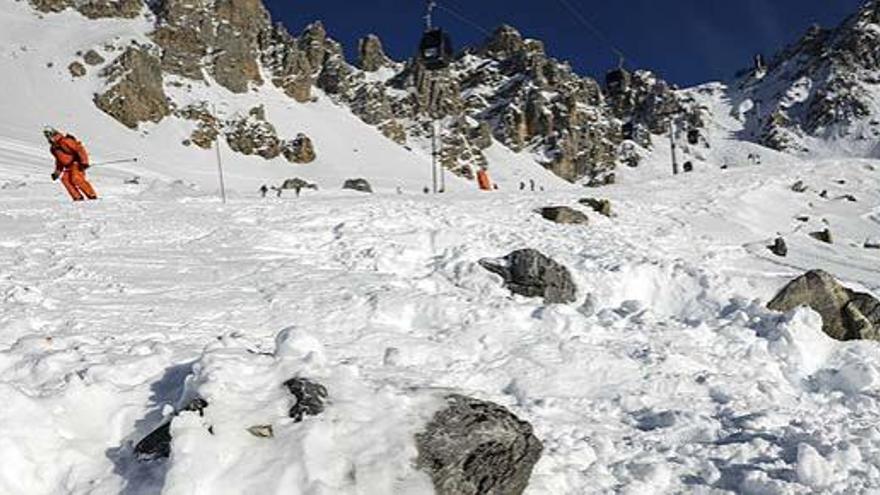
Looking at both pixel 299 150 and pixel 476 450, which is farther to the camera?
pixel 299 150

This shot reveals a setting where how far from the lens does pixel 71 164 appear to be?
714 inches

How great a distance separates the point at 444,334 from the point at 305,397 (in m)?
4.07

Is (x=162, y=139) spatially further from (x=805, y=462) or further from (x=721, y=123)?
(x=721, y=123)

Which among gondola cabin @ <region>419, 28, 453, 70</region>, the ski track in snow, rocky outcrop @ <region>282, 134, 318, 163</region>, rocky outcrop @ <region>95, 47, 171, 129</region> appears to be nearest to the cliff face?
rocky outcrop @ <region>95, 47, 171, 129</region>

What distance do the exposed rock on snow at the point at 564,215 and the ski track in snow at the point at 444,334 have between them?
1.37ft

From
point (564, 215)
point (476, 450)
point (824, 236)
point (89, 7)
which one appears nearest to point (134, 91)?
point (89, 7)

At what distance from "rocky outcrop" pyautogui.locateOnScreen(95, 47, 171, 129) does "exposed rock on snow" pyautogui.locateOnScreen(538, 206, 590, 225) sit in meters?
45.9

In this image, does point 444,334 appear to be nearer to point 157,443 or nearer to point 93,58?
point 157,443

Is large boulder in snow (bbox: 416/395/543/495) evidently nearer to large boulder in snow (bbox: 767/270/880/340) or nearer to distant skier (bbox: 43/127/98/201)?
large boulder in snow (bbox: 767/270/880/340)

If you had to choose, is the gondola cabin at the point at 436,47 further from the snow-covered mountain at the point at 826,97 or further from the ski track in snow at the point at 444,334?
the snow-covered mountain at the point at 826,97

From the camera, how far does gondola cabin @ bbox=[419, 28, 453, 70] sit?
19.0 meters

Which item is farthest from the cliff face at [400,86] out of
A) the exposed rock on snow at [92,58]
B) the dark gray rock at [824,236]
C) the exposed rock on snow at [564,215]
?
the exposed rock on snow at [564,215]

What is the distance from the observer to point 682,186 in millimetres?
27484

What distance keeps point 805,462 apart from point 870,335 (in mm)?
5711
